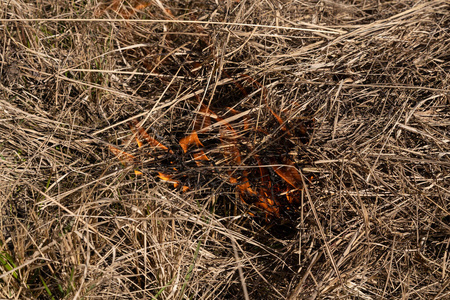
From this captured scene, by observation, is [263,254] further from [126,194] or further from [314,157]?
[126,194]

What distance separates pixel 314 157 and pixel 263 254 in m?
0.44

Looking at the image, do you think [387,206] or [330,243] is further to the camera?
[387,206]

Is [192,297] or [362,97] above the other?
[362,97]

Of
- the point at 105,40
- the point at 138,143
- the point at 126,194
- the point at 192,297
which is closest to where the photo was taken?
the point at 192,297

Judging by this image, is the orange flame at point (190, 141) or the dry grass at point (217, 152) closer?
the dry grass at point (217, 152)

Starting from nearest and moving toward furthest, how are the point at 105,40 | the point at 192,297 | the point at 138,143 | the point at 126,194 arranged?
the point at 192,297, the point at 126,194, the point at 138,143, the point at 105,40

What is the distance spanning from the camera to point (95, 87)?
1.67 metres

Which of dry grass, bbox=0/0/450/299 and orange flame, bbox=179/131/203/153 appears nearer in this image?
dry grass, bbox=0/0/450/299

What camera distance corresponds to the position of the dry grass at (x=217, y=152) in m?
1.38

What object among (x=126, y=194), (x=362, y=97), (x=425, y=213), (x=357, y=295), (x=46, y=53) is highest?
(x=46, y=53)

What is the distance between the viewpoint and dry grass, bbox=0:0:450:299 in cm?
138

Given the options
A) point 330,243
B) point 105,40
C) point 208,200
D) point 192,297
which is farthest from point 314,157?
point 105,40

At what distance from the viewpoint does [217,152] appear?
1632mm

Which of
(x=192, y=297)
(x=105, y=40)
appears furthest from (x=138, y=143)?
(x=192, y=297)
